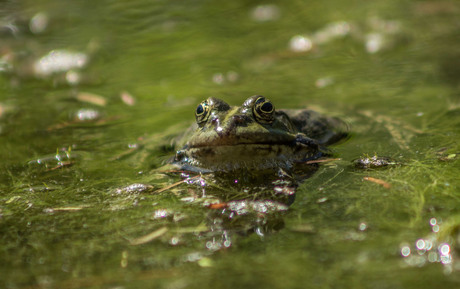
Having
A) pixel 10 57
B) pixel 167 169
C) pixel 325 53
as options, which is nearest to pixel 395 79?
pixel 325 53

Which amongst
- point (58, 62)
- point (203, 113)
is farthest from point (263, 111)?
point (58, 62)

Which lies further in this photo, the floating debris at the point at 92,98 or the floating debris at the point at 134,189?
the floating debris at the point at 92,98

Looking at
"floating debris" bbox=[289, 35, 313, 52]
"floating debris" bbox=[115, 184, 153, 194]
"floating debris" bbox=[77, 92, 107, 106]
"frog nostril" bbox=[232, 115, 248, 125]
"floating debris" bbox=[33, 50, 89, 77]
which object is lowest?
"floating debris" bbox=[289, 35, 313, 52]

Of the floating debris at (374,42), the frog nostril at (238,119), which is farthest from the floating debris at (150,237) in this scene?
the floating debris at (374,42)

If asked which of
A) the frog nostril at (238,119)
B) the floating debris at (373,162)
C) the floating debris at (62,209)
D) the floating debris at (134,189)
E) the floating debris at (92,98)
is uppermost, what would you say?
the frog nostril at (238,119)

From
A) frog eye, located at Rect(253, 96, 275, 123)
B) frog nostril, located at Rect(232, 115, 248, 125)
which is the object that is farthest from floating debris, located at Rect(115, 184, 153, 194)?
frog eye, located at Rect(253, 96, 275, 123)

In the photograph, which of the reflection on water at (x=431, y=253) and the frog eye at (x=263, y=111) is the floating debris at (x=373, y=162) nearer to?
the frog eye at (x=263, y=111)

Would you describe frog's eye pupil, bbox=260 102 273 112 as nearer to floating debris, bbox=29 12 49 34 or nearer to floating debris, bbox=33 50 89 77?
floating debris, bbox=33 50 89 77
